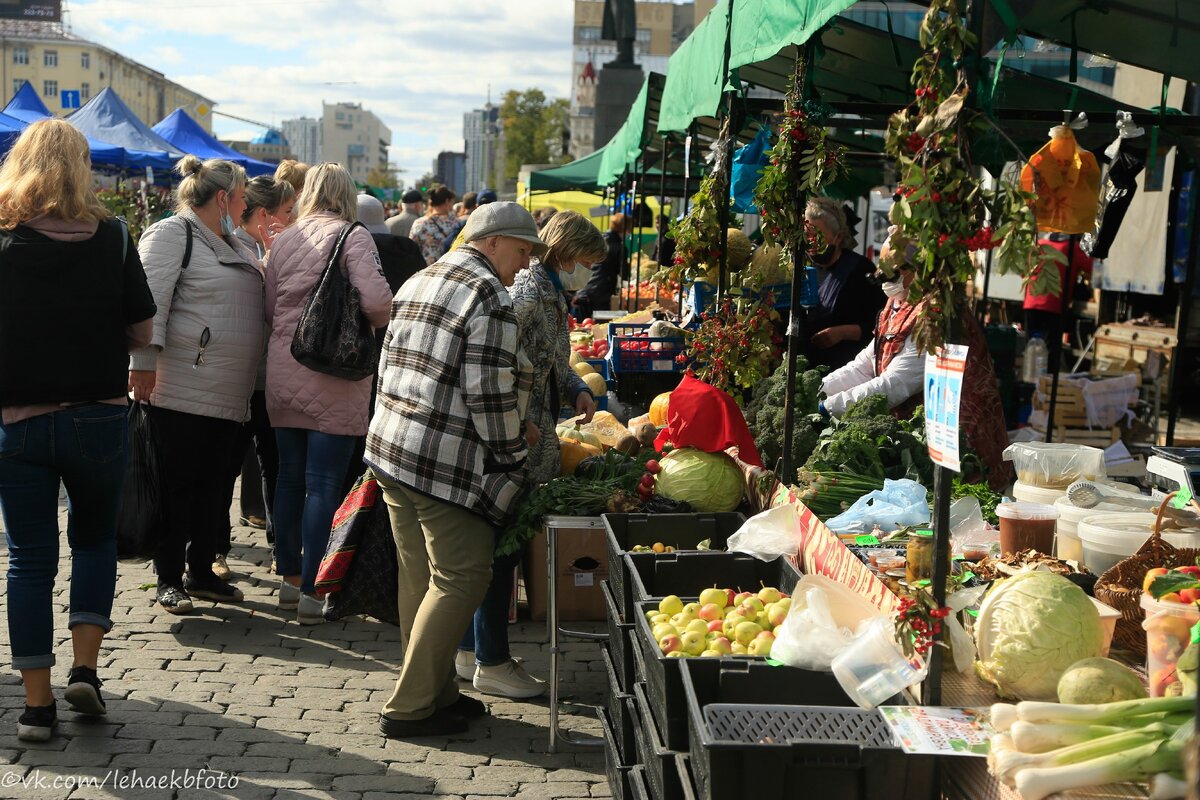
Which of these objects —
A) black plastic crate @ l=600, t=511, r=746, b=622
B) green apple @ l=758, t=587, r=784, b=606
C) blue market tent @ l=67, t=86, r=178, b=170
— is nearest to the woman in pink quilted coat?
black plastic crate @ l=600, t=511, r=746, b=622

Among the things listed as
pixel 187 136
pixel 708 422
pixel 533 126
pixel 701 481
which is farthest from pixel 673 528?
pixel 533 126

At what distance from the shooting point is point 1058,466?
3859 millimetres

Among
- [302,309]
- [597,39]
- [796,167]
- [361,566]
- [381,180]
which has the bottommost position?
[361,566]

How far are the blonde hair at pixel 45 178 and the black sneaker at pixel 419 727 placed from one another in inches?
84.6

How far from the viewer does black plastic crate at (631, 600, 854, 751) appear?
287 cm

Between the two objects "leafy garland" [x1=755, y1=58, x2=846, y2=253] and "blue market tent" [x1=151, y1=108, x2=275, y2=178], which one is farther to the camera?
"blue market tent" [x1=151, y1=108, x2=275, y2=178]

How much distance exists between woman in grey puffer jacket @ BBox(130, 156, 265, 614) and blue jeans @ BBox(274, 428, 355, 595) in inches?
11.9

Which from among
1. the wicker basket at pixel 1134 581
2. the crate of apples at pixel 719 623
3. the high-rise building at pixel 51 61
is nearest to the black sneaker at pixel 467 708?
the crate of apples at pixel 719 623

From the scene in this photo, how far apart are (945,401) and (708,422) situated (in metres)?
2.29

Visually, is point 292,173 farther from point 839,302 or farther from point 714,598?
point 714,598

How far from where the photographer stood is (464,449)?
4.20 m

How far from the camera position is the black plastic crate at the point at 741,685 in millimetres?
2871

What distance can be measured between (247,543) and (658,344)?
9.41 ft

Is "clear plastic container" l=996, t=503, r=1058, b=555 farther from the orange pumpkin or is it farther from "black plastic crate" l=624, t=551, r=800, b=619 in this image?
the orange pumpkin
